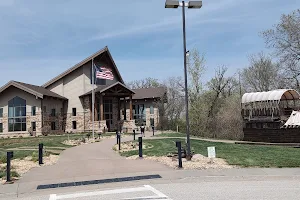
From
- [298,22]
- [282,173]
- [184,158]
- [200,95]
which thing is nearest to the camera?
[282,173]

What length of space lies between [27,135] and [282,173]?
103ft

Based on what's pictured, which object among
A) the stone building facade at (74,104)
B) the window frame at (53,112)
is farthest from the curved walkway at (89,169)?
the window frame at (53,112)

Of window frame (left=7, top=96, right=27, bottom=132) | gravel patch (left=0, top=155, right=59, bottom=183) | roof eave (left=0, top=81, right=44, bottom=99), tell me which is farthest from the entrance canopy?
window frame (left=7, top=96, right=27, bottom=132)

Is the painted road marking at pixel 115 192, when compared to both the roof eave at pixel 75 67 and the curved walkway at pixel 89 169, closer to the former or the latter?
the curved walkway at pixel 89 169

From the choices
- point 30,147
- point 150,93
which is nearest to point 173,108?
point 150,93

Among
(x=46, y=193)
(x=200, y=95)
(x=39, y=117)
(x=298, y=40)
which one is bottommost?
(x=46, y=193)

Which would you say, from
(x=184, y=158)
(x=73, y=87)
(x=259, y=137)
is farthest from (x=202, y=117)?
(x=184, y=158)

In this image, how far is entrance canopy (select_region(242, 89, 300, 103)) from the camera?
24.5 m

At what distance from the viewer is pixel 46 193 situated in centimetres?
828

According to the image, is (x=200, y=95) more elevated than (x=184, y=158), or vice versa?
(x=200, y=95)

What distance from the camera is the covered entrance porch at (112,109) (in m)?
36.2

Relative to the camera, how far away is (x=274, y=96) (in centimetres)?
2455

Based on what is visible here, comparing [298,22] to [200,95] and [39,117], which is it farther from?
[39,117]

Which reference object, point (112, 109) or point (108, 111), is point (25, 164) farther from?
point (112, 109)
